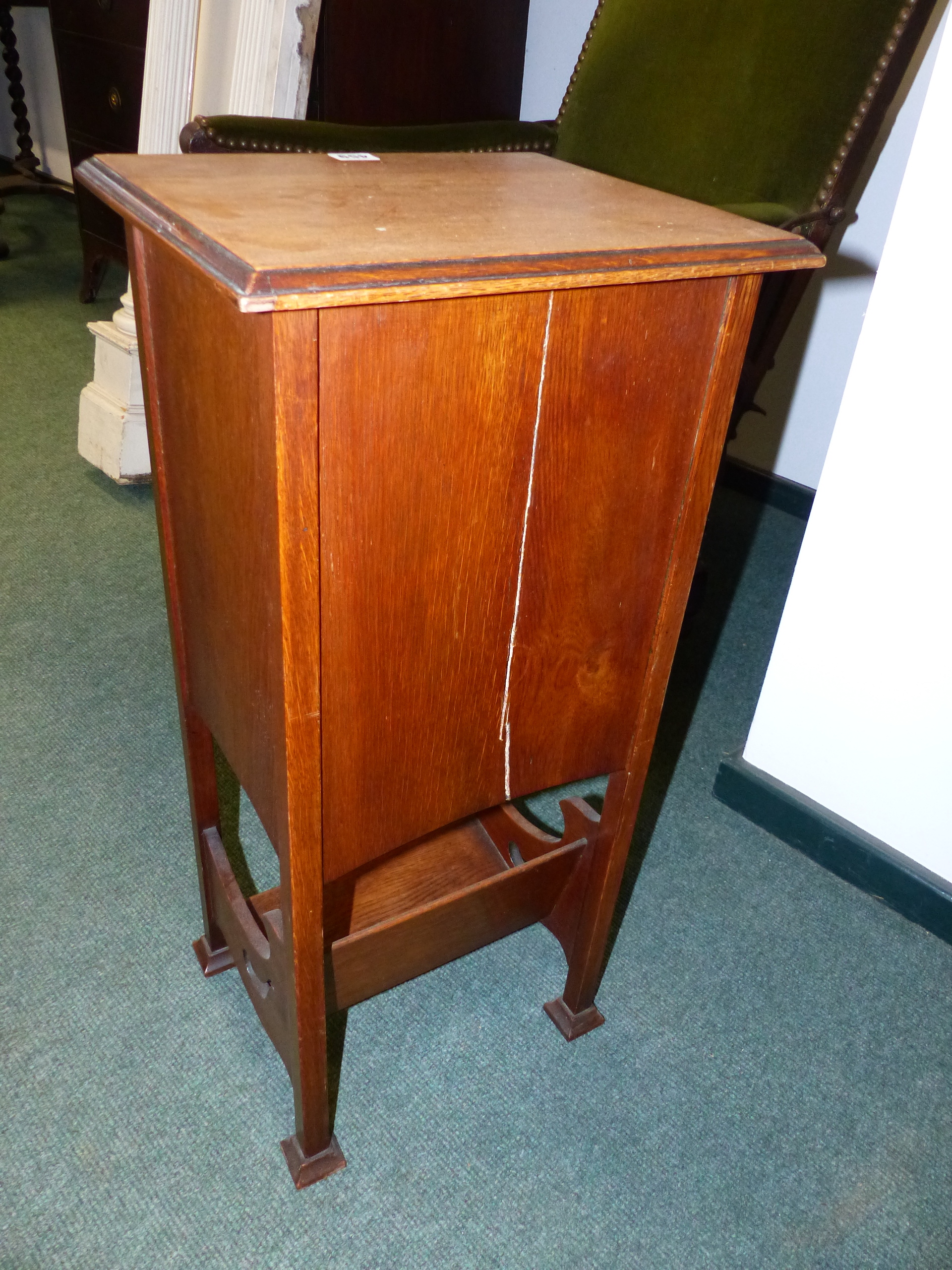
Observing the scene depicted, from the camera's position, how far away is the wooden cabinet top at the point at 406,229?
640mm

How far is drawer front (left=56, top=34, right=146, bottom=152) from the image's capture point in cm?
273

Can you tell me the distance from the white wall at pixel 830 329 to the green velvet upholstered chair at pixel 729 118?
0.53 m

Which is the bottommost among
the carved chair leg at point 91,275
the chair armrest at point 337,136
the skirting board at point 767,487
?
the skirting board at point 767,487

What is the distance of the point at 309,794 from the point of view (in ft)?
2.80

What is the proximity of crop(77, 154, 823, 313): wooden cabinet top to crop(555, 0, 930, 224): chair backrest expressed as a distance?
0.62 m

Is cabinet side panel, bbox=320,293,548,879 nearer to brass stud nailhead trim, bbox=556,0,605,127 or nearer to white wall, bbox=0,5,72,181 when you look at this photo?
brass stud nailhead trim, bbox=556,0,605,127

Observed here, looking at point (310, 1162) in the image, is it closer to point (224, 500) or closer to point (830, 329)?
point (224, 500)

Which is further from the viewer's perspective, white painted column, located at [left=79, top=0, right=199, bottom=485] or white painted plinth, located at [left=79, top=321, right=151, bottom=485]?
white painted plinth, located at [left=79, top=321, right=151, bottom=485]

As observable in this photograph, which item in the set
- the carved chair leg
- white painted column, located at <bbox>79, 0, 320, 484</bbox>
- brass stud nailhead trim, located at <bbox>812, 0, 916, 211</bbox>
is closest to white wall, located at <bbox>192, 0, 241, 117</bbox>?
white painted column, located at <bbox>79, 0, 320, 484</bbox>

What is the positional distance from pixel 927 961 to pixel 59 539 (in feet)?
6.18

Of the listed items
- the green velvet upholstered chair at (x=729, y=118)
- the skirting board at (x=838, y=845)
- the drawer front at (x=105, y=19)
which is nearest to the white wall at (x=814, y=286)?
the green velvet upholstered chair at (x=729, y=118)

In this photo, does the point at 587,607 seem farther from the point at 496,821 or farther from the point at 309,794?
the point at 496,821

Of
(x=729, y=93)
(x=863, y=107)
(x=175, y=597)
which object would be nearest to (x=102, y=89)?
(x=729, y=93)

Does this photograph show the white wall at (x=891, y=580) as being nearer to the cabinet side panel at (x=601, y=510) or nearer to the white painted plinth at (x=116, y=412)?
the cabinet side panel at (x=601, y=510)
